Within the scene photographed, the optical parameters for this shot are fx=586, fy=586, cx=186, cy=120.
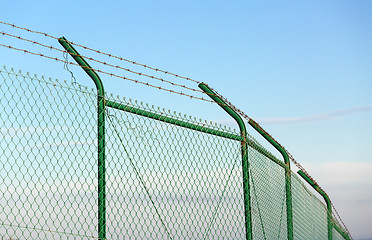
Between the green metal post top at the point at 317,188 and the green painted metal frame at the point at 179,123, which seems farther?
the green metal post top at the point at 317,188

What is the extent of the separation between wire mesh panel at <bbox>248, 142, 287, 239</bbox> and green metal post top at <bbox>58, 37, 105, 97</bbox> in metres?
2.22

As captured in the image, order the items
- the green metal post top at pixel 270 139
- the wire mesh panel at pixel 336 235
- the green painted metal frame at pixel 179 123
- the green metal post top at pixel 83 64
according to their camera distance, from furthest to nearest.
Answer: the wire mesh panel at pixel 336 235 → the green metal post top at pixel 270 139 → the green painted metal frame at pixel 179 123 → the green metal post top at pixel 83 64

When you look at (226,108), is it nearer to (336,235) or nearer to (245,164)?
(245,164)

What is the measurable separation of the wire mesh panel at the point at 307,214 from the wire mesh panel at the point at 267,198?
0.44 metres

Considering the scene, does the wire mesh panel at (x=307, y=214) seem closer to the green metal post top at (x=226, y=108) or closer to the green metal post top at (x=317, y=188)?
the green metal post top at (x=317, y=188)

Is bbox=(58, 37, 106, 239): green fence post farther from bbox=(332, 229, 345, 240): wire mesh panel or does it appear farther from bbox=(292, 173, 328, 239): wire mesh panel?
bbox=(332, 229, 345, 240): wire mesh panel

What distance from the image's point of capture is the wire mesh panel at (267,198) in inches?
253

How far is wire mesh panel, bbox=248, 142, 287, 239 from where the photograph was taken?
21.1ft

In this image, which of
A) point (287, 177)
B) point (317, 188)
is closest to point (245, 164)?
point (287, 177)

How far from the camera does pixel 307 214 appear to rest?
8711 millimetres

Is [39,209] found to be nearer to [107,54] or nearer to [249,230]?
[107,54]

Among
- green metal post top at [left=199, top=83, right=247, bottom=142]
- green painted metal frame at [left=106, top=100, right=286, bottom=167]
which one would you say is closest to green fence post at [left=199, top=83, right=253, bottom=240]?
green metal post top at [left=199, top=83, right=247, bottom=142]

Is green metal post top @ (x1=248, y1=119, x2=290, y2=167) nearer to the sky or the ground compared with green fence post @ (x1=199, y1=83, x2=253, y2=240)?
nearer to the sky

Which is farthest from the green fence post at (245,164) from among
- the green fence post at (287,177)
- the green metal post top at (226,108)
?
the green fence post at (287,177)
